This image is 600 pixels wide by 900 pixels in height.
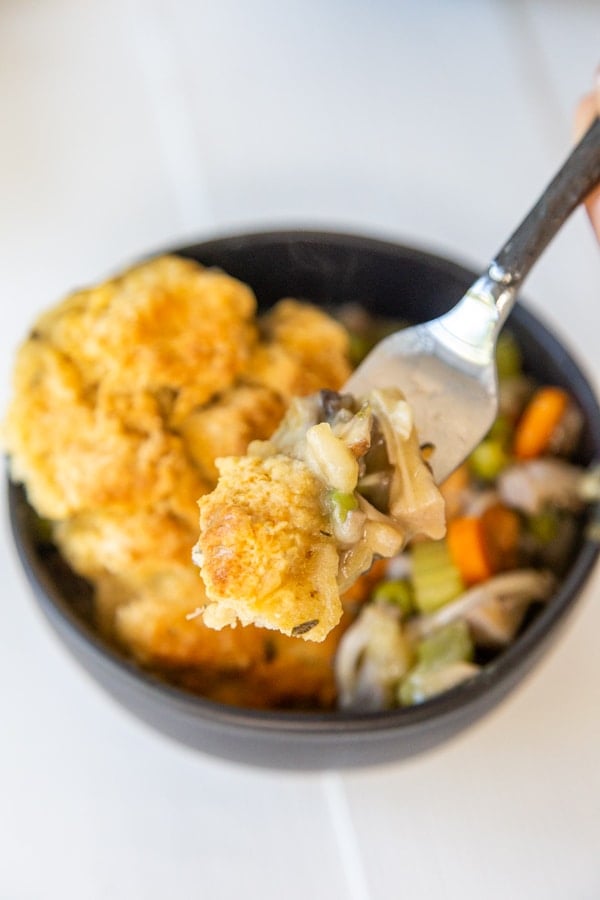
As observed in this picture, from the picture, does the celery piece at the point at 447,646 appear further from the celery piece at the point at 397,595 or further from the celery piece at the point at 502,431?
the celery piece at the point at 502,431

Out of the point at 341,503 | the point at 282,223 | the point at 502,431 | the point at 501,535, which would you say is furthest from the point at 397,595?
the point at 282,223

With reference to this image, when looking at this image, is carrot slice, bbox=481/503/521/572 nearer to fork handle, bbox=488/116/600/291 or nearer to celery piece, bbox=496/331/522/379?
celery piece, bbox=496/331/522/379

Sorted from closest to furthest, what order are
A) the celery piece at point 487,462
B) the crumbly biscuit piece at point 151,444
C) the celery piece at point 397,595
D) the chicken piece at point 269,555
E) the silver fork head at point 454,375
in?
the chicken piece at point 269,555
the silver fork head at point 454,375
the crumbly biscuit piece at point 151,444
the celery piece at point 397,595
the celery piece at point 487,462

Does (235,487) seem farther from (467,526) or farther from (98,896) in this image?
(98,896)

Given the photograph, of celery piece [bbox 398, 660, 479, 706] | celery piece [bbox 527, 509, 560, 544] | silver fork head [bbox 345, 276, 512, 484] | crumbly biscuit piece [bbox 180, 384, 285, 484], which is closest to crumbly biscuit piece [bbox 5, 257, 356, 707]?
crumbly biscuit piece [bbox 180, 384, 285, 484]

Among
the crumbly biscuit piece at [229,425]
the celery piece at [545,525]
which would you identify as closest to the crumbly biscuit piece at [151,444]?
the crumbly biscuit piece at [229,425]

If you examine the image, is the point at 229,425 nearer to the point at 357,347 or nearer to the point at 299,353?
the point at 299,353

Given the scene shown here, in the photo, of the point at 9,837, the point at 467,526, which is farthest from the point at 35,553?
the point at 467,526

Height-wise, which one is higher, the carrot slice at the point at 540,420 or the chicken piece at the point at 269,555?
the chicken piece at the point at 269,555
